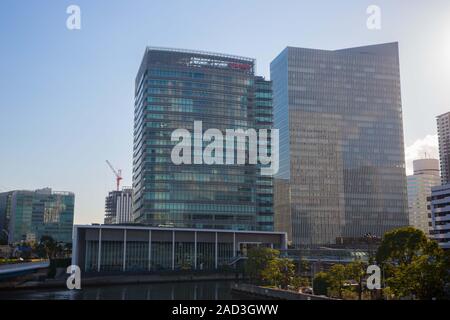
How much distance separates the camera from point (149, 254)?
12362 centimetres

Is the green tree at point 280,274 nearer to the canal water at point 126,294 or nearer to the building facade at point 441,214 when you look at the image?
the canal water at point 126,294

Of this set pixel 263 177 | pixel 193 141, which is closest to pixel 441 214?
pixel 263 177

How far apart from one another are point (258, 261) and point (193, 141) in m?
75.5

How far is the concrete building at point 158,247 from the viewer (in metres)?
118

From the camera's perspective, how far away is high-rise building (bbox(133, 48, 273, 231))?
153125 mm

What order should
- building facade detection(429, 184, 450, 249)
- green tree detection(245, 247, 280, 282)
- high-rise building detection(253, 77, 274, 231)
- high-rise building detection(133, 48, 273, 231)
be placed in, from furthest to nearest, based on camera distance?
high-rise building detection(253, 77, 274, 231) < high-rise building detection(133, 48, 273, 231) < building facade detection(429, 184, 450, 249) < green tree detection(245, 247, 280, 282)

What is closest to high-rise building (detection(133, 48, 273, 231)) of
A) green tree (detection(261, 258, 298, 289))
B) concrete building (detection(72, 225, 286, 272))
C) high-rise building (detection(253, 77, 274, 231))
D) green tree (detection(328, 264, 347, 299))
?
high-rise building (detection(253, 77, 274, 231))
